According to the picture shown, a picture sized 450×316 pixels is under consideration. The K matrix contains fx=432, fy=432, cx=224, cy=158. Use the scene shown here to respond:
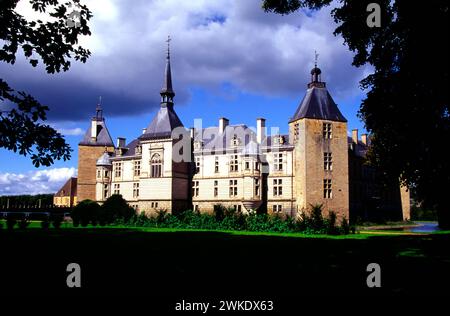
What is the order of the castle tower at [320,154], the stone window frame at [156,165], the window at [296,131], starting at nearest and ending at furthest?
the castle tower at [320,154]
the window at [296,131]
the stone window frame at [156,165]

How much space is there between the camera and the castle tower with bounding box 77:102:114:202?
54.4 meters

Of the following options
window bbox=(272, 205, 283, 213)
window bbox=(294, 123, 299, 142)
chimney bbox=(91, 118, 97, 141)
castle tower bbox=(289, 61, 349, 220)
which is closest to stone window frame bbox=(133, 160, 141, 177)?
chimney bbox=(91, 118, 97, 141)

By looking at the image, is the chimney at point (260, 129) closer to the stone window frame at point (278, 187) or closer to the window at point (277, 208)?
the stone window frame at point (278, 187)

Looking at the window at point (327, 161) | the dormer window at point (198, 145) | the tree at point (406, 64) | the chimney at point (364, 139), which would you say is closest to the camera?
the tree at point (406, 64)

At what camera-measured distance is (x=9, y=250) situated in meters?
12.3

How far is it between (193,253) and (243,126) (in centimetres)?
3353

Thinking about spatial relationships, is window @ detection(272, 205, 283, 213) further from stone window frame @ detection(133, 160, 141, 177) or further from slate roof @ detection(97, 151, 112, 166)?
slate roof @ detection(97, 151, 112, 166)

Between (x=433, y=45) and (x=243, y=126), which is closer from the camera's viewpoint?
(x=433, y=45)

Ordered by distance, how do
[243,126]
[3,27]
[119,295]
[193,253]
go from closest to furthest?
[119,295] → [3,27] → [193,253] → [243,126]

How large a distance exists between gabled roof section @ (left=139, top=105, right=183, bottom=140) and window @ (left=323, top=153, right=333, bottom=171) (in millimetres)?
15367

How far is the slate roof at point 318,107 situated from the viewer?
39.0 metres

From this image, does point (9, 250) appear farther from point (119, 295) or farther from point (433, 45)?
point (433, 45)

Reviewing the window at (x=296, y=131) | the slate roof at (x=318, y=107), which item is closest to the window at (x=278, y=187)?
the window at (x=296, y=131)
